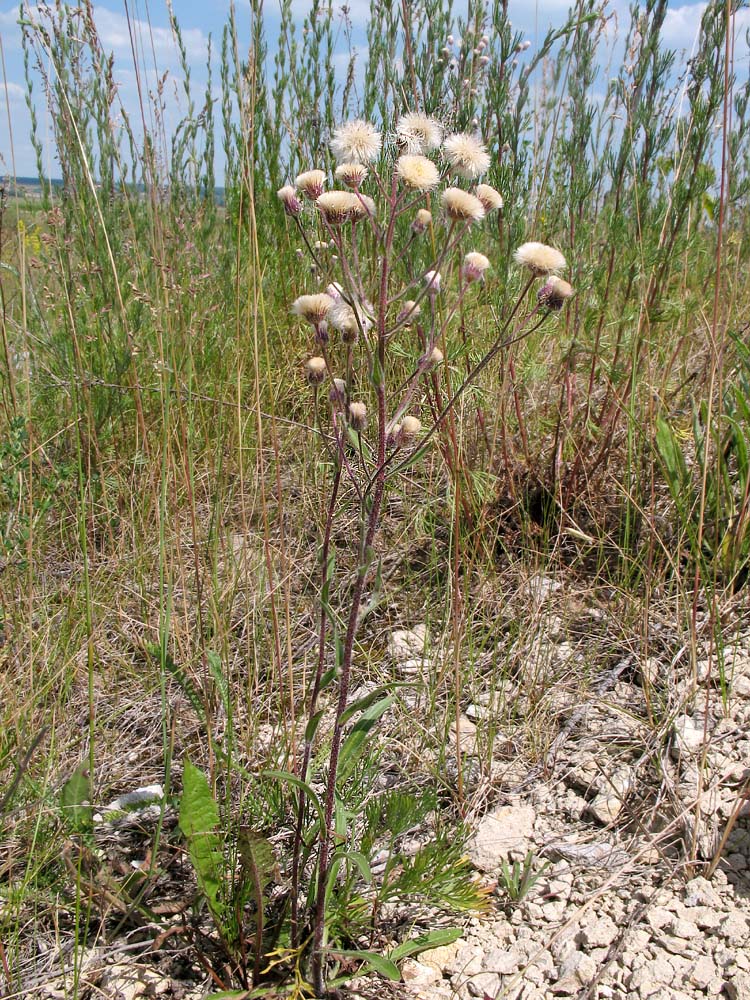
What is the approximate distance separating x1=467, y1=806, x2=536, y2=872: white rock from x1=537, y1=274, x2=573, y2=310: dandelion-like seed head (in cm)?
116

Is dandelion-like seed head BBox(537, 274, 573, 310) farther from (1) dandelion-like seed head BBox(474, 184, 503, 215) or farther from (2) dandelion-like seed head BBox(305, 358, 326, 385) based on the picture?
(2) dandelion-like seed head BBox(305, 358, 326, 385)

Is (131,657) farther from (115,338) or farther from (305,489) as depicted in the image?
(115,338)

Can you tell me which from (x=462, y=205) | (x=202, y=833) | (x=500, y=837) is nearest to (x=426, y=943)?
(x=500, y=837)

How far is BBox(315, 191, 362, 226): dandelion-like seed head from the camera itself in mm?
1152

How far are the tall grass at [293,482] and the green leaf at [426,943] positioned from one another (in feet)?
0.26

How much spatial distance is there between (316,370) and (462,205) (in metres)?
0.36

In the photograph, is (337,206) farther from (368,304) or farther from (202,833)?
(202,833)

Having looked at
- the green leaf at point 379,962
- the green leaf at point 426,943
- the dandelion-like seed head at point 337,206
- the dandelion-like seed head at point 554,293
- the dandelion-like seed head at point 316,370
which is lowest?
the green leaf at point 426,943

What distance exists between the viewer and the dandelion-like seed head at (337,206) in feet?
3.78

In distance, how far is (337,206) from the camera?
3.80ft

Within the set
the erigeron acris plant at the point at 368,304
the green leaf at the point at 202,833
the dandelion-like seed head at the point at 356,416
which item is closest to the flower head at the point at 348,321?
the erigeron acris plant at the point at 368,304

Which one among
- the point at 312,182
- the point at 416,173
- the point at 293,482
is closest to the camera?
the point at 416,173

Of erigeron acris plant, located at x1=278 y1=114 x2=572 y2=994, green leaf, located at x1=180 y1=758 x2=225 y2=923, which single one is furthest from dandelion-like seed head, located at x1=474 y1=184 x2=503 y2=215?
green leaf, located at x1=180 y1=758 x2=225 y2=923

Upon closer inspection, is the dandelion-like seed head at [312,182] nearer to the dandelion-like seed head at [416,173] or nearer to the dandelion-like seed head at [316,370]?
the dandelion-like seed head at [416,173]
